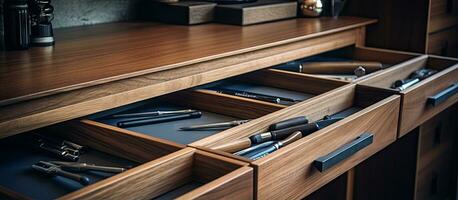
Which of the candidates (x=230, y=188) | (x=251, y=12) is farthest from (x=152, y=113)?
(x=251, y=12)

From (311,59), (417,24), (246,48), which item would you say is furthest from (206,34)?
(417,24)

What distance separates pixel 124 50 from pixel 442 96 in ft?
2.74

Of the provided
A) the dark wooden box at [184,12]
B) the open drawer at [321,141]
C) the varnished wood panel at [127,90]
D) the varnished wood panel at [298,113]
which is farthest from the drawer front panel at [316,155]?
the dark wooden box at [184,12]

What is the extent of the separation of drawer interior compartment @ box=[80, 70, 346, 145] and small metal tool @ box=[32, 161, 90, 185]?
123mm

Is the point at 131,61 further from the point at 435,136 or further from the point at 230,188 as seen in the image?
the point at 435,136

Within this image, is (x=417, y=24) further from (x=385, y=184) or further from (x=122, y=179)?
(x=122, y=179)

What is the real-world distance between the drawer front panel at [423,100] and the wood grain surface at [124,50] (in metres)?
0.32

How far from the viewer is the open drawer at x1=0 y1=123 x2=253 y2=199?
0.91 m

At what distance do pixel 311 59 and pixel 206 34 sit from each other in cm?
48

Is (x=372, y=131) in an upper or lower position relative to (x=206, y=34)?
lower

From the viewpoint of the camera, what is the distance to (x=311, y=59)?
2.01 metres

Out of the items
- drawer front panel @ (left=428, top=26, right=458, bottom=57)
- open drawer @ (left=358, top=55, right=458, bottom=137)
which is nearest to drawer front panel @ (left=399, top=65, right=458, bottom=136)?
open drawer @ (left=358, top=55, right=458, bottom=137)

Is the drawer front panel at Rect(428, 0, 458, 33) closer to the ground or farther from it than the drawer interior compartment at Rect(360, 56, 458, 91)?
farther from it

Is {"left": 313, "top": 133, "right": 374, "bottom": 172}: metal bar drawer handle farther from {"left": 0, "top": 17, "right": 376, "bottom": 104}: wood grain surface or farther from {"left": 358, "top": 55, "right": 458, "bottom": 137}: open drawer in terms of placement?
{"left": 0, "top": 17, "right": 376, "bottom": 104}: wood grain surface
